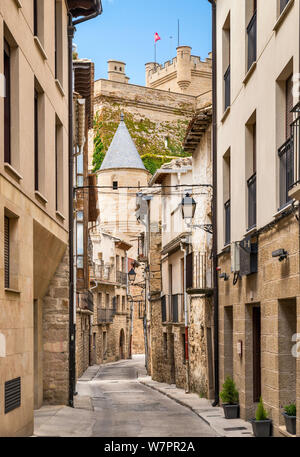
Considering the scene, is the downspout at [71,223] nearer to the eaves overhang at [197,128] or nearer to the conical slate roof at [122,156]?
the eaves overhang at [197,128]

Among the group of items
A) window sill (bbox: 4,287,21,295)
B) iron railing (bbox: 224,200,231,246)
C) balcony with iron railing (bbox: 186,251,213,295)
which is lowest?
window sill (bbox: 4,287,21,295)

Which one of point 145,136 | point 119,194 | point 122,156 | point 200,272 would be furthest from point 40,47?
point 145,136

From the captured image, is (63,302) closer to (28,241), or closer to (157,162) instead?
(28,241)

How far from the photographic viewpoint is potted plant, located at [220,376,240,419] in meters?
14.8

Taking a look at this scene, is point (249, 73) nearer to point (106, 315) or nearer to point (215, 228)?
point (215, 228)

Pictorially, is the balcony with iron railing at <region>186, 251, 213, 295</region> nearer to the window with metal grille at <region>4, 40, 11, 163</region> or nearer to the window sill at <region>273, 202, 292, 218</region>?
the window sill at <region>273, 202, 292, 218</region>

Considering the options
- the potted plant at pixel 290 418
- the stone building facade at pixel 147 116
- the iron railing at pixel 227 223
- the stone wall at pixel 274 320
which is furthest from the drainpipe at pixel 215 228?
the stone building facade at pixel 147 116

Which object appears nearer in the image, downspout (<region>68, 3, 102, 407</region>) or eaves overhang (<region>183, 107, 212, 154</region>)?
downspout (<region>68, 3, 102, 407</region>)

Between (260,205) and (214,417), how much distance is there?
4.87m

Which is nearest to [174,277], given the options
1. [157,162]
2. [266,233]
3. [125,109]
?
[266,233]

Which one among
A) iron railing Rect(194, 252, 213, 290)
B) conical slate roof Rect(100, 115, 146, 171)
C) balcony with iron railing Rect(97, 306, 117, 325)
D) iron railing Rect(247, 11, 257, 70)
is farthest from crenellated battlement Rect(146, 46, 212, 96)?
iron railing Rect(247, 11, 257, 70)

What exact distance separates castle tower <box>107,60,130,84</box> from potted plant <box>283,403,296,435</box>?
7913cm

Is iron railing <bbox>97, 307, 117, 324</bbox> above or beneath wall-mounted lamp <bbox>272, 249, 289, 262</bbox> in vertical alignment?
beneath

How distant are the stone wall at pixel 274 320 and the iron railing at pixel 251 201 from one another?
101 centimetres
